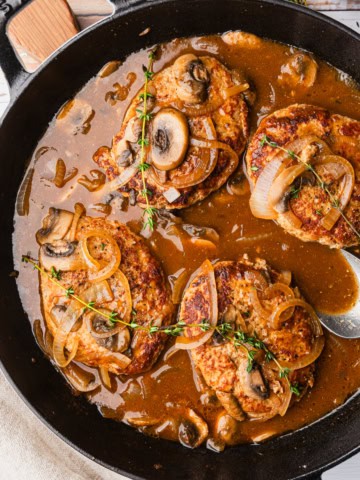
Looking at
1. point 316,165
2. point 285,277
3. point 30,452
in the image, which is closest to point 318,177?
point 316,165

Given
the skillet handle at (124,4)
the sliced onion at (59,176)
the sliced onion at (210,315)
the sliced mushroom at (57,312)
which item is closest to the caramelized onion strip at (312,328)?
the sliced onion at (210,315)

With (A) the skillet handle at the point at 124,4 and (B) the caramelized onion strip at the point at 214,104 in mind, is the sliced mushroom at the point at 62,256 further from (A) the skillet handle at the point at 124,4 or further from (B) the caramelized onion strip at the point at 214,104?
(A) the skillet handle at the point at 124,4

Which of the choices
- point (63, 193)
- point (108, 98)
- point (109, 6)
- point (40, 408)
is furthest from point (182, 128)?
point (40, 408)

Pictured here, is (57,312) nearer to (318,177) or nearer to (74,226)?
(74,226)

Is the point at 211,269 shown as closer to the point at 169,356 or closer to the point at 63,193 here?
the point at 169,356

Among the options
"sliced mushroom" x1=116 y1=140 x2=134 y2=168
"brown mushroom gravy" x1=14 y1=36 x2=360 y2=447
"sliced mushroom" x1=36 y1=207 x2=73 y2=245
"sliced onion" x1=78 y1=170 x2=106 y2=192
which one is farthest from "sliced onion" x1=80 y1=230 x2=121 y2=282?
"sliced mushroom" x1=116 y1=140 x2=134 y2=168
